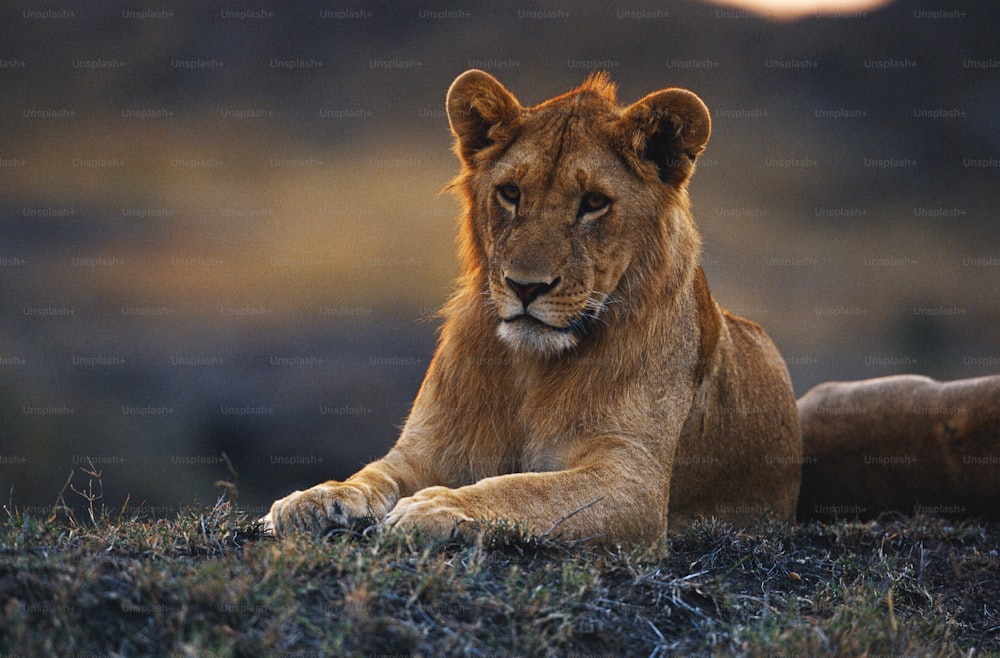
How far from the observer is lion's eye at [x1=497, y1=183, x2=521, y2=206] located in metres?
5.09

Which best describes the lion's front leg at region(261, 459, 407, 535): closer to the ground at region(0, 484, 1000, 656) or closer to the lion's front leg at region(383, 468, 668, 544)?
the ground at region(0, 484, 1000, 656)

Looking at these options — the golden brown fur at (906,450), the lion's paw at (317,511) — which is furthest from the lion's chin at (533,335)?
the golden brown fur at (906,450)

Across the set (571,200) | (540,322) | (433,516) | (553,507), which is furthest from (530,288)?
(433,516)

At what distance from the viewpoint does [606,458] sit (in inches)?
195

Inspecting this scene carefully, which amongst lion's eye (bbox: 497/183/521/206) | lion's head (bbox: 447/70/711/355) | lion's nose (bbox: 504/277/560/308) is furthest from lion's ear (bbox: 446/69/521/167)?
lion's nose (bbox: 504/277/560/308)

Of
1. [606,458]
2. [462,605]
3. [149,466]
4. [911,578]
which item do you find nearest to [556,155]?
[606,458]

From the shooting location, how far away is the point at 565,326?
4832 millimetres

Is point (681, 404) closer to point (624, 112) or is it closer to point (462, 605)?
point (624, 112)

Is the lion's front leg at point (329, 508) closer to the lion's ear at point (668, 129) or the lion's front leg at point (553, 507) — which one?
the lion's front leg at point (553, 507)

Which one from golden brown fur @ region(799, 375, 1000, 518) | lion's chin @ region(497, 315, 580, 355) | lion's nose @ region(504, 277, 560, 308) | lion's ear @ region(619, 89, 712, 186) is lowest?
golden brown fur @ region(799, 375, 1000, 518)

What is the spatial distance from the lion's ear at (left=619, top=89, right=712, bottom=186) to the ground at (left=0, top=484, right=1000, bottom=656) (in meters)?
1.87

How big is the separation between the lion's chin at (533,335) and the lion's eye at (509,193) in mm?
619

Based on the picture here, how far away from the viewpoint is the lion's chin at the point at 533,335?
4.80 meters

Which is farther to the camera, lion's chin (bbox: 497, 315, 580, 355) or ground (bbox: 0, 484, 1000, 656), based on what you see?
lion's chin (bbox: 497, 315, 580, 355)
